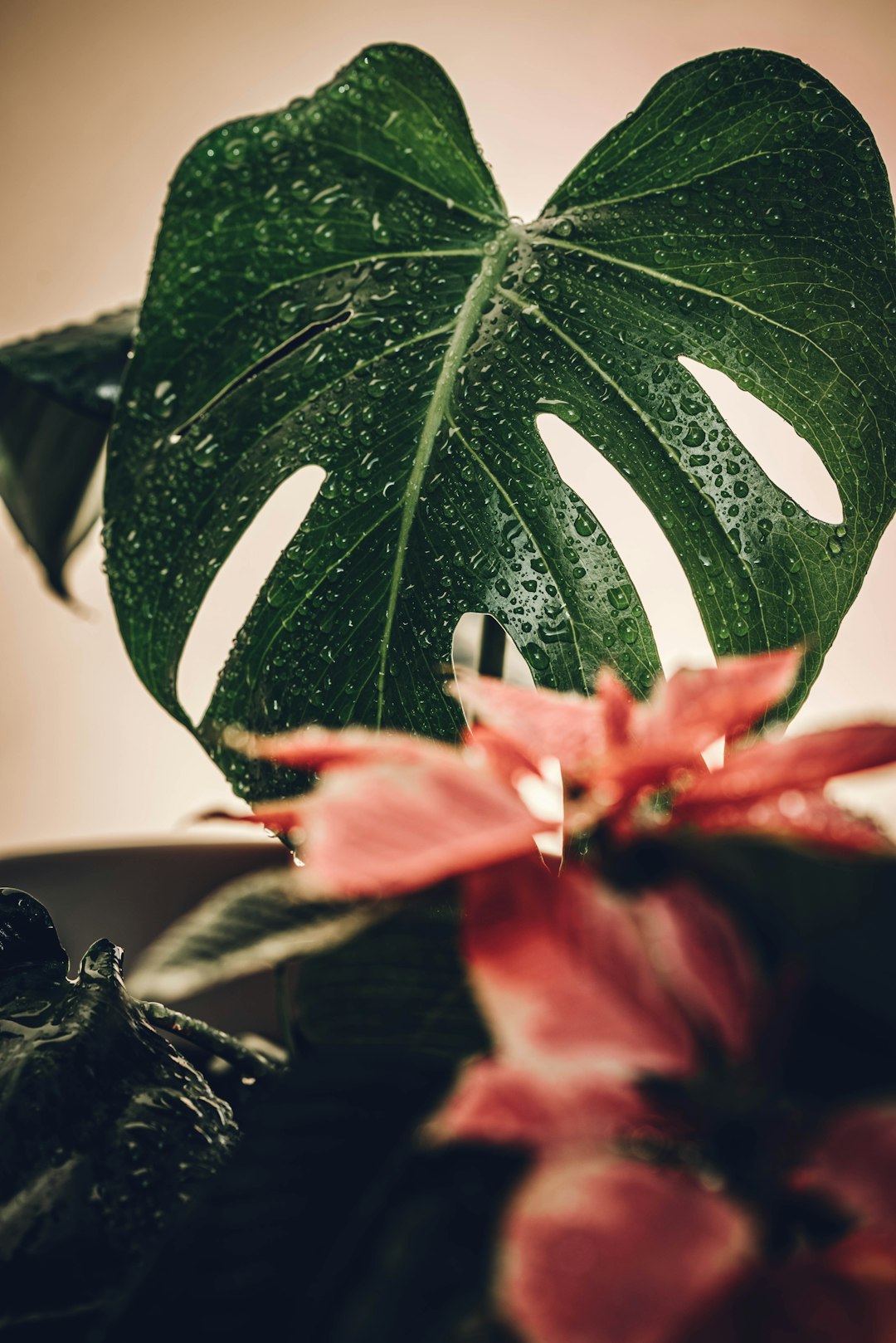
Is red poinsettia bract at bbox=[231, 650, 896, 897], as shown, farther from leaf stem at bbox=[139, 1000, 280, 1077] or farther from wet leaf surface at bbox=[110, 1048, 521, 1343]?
leaf stem at bbox=[139, 1000, 280, 1077]

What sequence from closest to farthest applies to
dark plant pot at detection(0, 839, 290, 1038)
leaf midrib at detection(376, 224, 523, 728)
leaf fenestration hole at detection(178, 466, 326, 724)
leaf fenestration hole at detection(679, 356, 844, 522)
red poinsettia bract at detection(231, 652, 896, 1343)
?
1. red poinsettia bract at detection(231, 652, 896, 1343)
2. leaf midrib at detection(376, 224, 523, 728)
3. dark plant pot at detection(0, 839, 290, 1038)
4. leaf fenestration hole at detection(679, 356, 844, 522)
5. leaf fenestration hole at detection(178, 466, 326, 724)

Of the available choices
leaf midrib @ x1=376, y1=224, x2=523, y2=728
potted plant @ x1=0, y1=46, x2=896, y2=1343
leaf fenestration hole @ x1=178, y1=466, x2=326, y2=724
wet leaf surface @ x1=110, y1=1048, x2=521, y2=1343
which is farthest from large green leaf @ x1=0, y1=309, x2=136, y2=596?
leaf fenestration hole @ x1=178, y1=466, x2=326, y2=724

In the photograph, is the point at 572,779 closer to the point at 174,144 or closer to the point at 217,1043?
the point at 217,1043

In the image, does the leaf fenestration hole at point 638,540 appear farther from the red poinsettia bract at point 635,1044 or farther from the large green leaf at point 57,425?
the red poinsettia bract at point 635,1044

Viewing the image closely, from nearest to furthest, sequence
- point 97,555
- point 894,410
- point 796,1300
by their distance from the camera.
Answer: point 796,1300
point 894,410
point 97,555

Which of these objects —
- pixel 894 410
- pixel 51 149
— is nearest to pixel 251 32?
pixel 51 149

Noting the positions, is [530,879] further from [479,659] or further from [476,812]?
[479,659]

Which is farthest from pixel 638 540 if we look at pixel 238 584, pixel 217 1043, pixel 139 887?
pixel 217 1043
